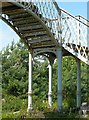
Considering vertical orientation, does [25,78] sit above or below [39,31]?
below

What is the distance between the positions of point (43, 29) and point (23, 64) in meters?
11.1

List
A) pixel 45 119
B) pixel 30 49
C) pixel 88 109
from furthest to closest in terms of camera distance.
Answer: pixel 30 49, pixel 88 109, pixel 45 119

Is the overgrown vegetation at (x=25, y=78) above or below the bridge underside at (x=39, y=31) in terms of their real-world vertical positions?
below

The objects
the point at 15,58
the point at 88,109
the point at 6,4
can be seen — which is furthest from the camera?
the point at 15,58

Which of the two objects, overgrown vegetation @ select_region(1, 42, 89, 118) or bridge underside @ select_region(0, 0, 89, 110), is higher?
bridge underside @ select_region(0, 0, 89, 110)

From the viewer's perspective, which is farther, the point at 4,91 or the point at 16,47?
the point at 16,47

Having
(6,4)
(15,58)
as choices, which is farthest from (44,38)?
(15,58)

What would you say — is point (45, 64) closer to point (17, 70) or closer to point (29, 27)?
Answer: point (17, 70)

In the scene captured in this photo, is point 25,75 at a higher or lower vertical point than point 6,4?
lower

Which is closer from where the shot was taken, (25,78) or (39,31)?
(39,31)

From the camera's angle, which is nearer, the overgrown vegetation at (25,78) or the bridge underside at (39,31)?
the bridge underside at (39,31)

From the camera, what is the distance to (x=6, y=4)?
11.8 m

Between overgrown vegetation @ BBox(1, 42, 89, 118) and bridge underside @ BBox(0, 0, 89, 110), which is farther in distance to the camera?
overgrown vegetation @ BBox(1, 42, 89, 118)

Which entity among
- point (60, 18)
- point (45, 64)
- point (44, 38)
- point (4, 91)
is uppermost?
point (60, 18)
